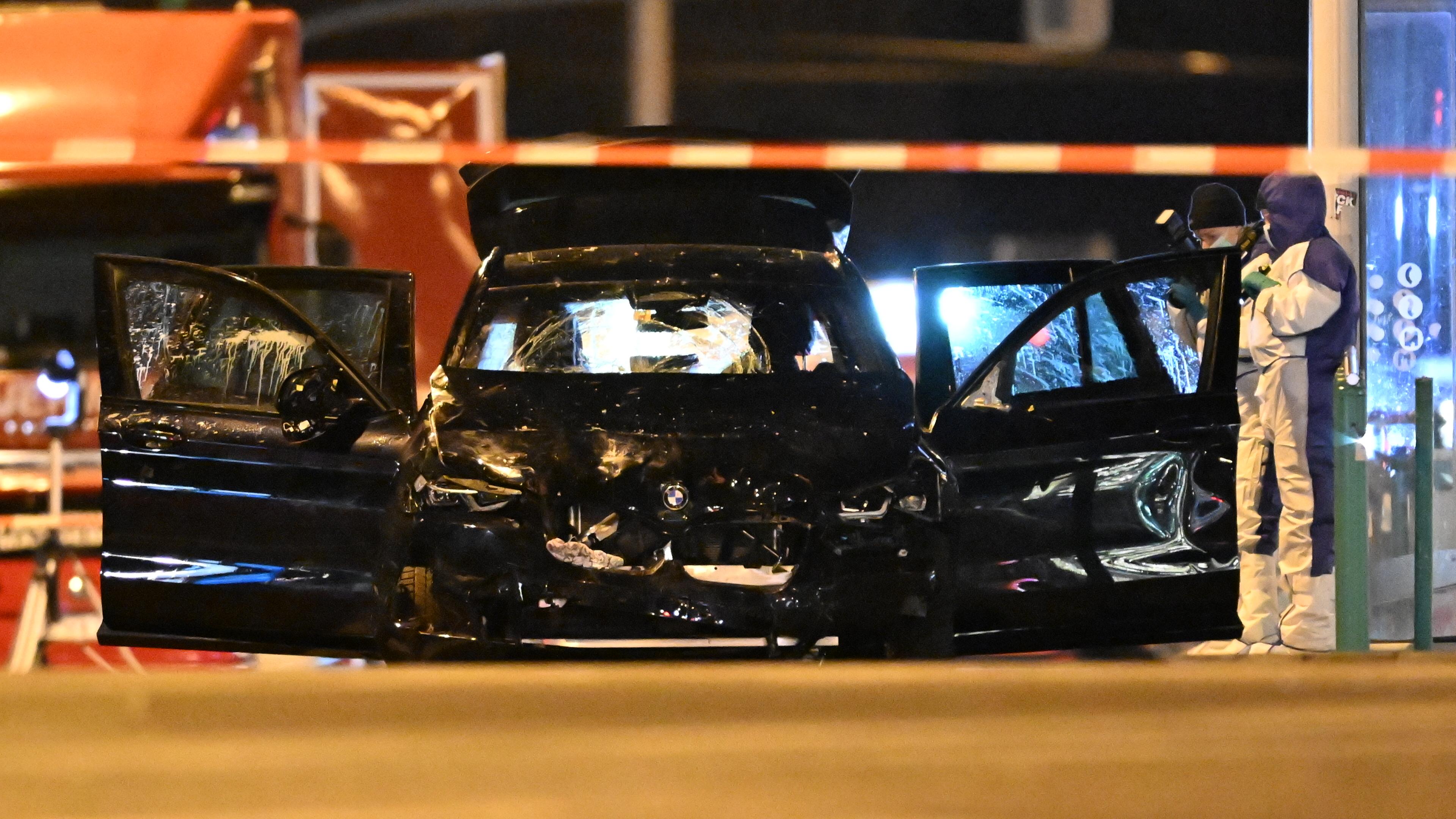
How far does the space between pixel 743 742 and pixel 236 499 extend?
7.17 feet

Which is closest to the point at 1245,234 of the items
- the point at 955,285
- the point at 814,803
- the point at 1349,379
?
the point at 1349,379

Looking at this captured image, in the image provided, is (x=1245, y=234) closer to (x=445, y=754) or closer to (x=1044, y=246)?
(x=445, y=754)

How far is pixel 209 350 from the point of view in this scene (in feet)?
18.8

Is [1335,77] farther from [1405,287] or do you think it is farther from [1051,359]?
[1051,359]

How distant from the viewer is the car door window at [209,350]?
5629 millimetres

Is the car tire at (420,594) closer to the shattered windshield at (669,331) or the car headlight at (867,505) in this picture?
the shattered windshield at (669,331)

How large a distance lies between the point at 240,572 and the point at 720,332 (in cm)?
181

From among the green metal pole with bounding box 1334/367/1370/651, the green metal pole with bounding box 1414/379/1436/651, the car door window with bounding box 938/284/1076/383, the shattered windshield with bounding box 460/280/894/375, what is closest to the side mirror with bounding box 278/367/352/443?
the shattered windshield with bounding box 460/280/894/375

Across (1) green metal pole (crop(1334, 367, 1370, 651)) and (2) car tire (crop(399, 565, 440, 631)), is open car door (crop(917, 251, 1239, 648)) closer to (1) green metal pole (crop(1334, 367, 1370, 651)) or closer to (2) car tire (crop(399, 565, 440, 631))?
(1) green metal pole (crop(1334, 367, 1370, 651))

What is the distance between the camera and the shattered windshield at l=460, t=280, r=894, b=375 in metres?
5.54

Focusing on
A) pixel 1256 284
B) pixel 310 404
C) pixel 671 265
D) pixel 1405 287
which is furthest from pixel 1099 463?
pixel 1405 287

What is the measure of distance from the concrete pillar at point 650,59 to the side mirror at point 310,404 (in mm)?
7038

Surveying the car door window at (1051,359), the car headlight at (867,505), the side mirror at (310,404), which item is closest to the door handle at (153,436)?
the side mirror at (310,404)

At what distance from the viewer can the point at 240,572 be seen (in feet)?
17.5
